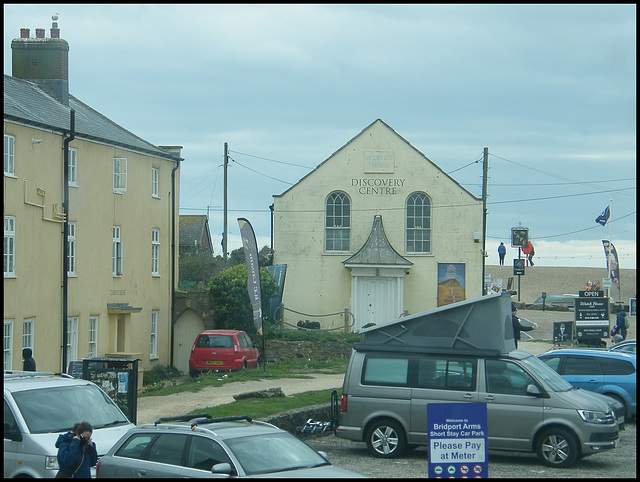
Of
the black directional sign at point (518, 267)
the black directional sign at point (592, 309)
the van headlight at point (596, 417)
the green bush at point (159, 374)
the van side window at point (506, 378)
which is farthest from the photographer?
the black directional sign at point (518, 267)

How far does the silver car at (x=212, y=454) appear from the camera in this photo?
9.38 meters

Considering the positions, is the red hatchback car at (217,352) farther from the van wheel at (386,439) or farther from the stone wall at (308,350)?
the van wheel at (386,439)

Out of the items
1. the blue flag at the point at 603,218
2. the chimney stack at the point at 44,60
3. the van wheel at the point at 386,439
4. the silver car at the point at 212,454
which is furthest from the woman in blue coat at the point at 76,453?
the blue flag at the point at 603,218

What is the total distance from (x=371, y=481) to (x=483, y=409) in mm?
1614

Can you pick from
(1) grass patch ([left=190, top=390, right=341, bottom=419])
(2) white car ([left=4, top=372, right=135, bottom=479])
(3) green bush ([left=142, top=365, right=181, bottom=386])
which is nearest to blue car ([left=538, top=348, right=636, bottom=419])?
(1) grass patch ([left=190, top=390, right=341, bottom=419])

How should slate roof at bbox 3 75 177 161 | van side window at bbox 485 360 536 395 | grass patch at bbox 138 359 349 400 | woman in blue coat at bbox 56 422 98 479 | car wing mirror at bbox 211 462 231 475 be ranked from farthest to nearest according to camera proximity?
slate roof at bbox 3 75 177 161
grass patch at bbox 138 359 349 400
van side window at bbox 485 360 536 395
woman in blue coat at bbox 56 422 98 479
car wing mirror at bbox 211 462 231 475

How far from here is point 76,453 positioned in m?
10.0

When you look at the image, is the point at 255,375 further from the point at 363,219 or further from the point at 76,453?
the point at 76,453

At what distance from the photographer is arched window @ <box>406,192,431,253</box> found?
4084 cm

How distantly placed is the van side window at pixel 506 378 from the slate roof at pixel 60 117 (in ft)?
50.1

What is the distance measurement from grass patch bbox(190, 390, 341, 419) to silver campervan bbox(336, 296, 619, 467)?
6.82 feet

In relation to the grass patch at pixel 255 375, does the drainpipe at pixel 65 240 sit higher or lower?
higher

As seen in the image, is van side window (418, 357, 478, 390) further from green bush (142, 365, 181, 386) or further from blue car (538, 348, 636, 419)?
green bush (142, 365, 181, 386)

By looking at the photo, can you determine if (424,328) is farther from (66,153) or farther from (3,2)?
(66,153)
